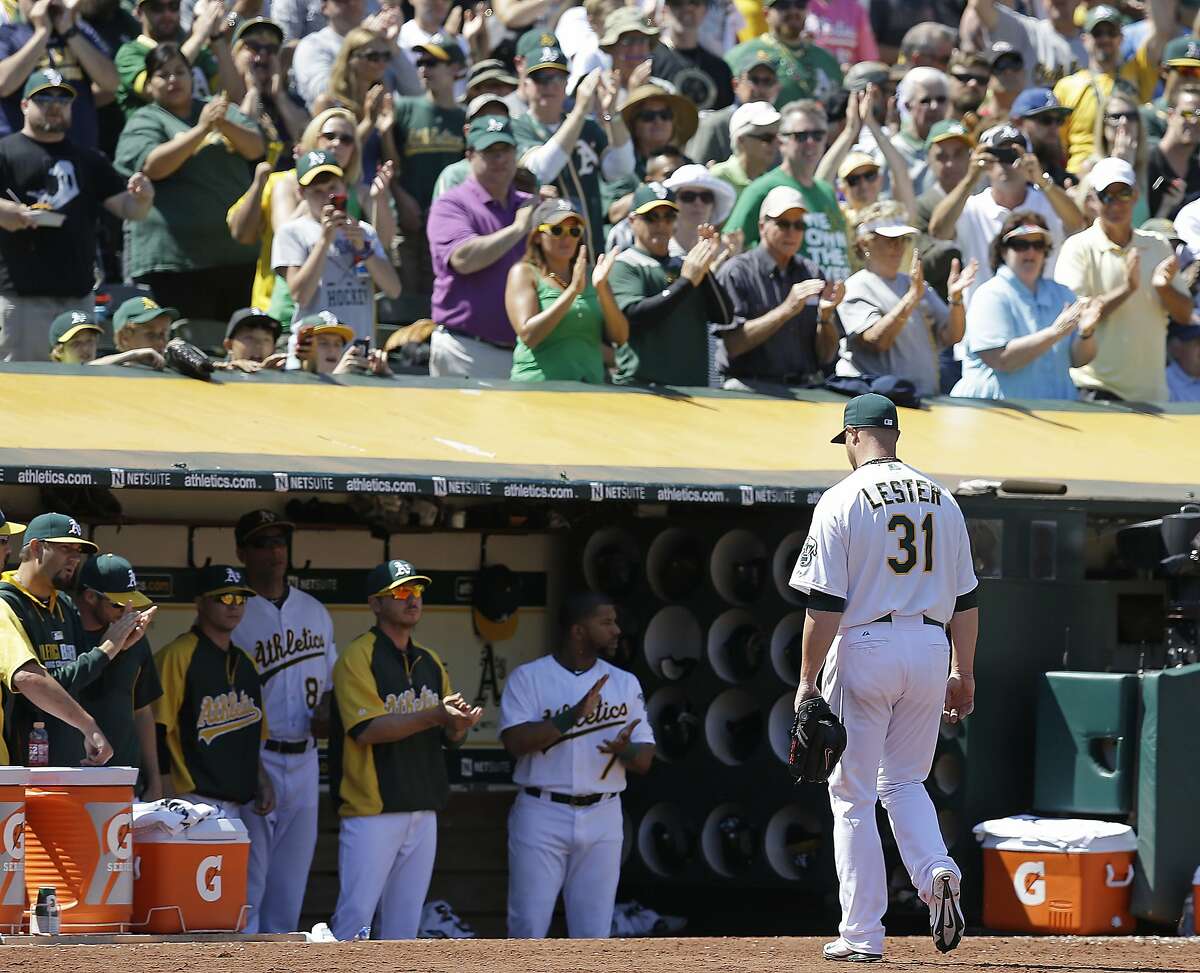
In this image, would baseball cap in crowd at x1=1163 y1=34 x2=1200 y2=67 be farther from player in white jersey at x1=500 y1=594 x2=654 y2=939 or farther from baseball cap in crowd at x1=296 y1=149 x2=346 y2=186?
player in white jersey at x1=500 y1=594 x2=654 y2=939

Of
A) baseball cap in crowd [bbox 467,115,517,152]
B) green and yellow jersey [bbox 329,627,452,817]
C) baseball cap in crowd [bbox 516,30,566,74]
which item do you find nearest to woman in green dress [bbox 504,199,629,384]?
baseball cap in crowd [bbox 467,115,517,152]

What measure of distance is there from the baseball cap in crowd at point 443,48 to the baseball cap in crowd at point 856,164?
7.24ft

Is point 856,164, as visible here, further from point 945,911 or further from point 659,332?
point 945,911

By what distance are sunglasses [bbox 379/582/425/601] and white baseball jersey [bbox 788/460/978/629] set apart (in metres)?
2.47

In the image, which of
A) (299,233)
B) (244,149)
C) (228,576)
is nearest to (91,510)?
(228,576)

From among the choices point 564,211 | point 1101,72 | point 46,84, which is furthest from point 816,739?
point 1101,72

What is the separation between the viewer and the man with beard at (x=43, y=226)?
34.0 feet

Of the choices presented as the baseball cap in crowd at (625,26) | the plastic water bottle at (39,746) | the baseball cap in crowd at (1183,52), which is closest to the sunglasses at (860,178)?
the baseball cap in crowd at (625,26)

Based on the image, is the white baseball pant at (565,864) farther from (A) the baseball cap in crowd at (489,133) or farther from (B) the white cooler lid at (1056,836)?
(A) the baseball cap in crowd at (489,133)

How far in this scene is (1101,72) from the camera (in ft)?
50.6

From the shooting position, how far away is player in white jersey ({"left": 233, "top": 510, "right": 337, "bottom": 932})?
9430 mm

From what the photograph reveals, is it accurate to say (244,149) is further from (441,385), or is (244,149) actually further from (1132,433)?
(1132,433)

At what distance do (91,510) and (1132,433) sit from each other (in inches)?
188

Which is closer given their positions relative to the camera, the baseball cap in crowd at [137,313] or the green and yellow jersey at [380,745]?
the green and yellow jersey at [380,745]
